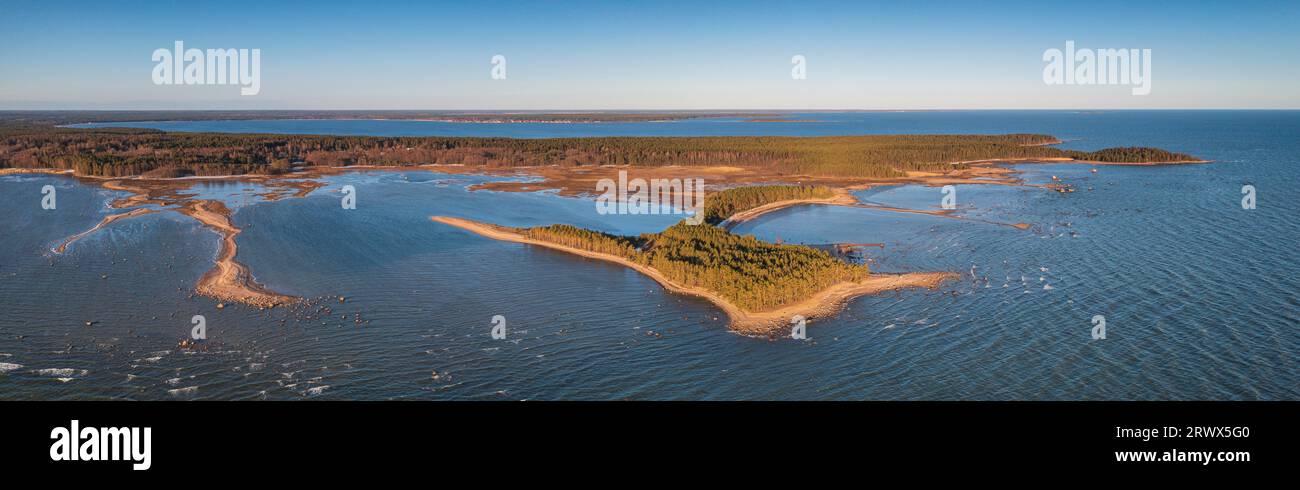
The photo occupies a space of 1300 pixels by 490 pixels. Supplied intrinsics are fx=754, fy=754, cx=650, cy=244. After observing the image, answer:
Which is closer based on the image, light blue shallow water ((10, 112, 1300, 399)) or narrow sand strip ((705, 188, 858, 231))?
light blue shallow water ((10, 112, 1300, 399))

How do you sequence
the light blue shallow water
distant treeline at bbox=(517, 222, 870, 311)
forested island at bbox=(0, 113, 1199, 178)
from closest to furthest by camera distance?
the light blue shallow water → distant treeline at bbox=(517, 222, 870, 311) → forested island at bbox=(0, 113, 1199, 178)

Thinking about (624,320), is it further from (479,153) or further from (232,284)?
(479,153)

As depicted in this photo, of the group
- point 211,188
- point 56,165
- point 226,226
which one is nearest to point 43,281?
point 226,226

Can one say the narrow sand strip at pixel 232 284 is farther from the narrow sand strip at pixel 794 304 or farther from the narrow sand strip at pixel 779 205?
the narrow sand strip at pixel 779 205

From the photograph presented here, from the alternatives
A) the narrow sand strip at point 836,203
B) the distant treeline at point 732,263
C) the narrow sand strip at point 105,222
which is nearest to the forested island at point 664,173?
the distant treeline at point 732,263

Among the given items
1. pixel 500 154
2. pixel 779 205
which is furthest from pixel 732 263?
pixel 500 154

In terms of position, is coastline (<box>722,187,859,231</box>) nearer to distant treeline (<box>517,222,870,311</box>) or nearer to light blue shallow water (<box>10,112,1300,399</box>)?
light blue shallow water (<box>10,112,1300,399</box>)

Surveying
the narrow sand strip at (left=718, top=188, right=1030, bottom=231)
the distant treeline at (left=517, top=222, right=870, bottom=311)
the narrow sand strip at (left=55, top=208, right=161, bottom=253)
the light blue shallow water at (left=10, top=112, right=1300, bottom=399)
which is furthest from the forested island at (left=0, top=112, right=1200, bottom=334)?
the light blue shallow water at (left=10, top=112, right=1300, bottom=399)
